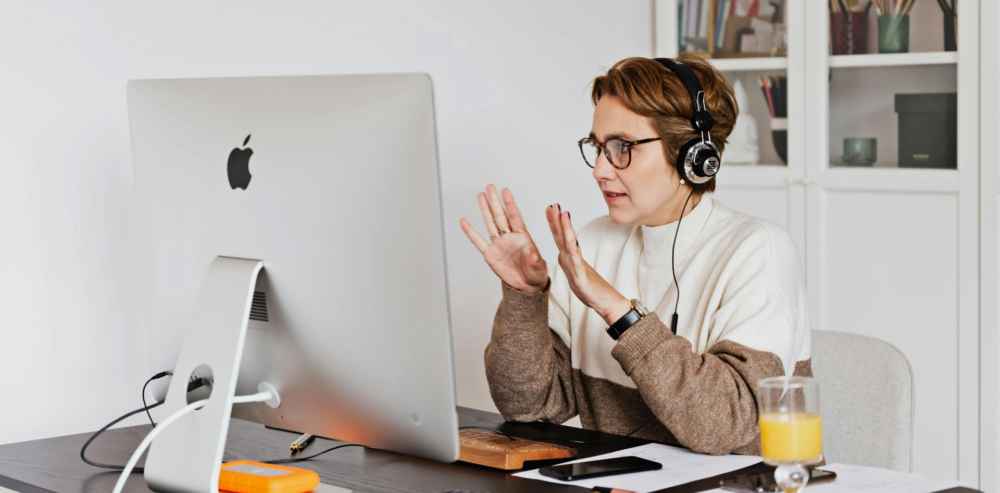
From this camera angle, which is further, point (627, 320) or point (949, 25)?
point (949, 25)

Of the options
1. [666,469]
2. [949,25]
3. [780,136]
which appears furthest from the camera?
[780,136]

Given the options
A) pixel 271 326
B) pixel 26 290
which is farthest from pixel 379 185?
pixel 26 290

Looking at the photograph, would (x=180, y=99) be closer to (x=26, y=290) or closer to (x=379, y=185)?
(x=379, y=185)

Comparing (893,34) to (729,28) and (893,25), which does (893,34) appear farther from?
(729,28)

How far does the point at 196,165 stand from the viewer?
3.53 ft

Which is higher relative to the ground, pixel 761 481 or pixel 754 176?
pixel 754 176

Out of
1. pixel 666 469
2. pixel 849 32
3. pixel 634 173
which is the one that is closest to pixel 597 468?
pixel 666 469

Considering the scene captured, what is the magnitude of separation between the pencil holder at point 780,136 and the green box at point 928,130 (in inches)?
12.4

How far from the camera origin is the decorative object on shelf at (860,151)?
2734 mm

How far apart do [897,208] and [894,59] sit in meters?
0.42

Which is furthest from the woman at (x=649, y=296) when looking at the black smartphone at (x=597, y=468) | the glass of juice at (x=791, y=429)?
the glass of juice at (x=791, y=429)

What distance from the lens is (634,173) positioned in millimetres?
1545

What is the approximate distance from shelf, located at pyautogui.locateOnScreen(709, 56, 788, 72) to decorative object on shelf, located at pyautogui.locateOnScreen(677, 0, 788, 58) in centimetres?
3

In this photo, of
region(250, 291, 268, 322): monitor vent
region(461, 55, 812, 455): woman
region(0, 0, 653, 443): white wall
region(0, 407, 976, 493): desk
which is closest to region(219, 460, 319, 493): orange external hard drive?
region(0, 407, 976, 493): desk
